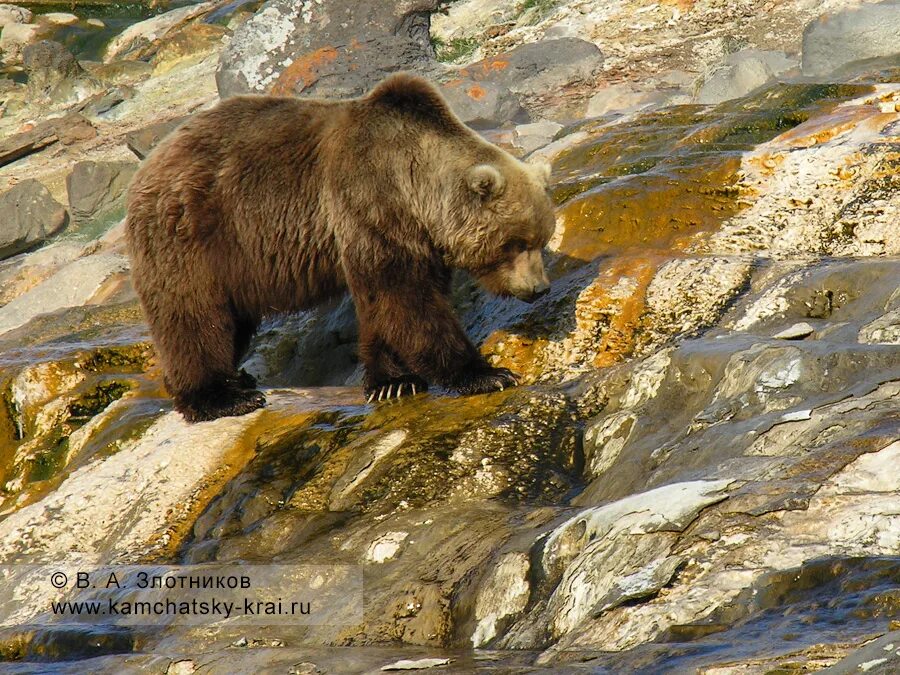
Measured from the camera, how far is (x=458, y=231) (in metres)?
7.11

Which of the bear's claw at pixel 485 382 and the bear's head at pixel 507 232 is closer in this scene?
the bear's claw at pixel 485 382

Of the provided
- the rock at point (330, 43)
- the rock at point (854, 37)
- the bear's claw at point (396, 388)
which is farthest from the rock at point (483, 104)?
the bear's claw at point (396, 388)

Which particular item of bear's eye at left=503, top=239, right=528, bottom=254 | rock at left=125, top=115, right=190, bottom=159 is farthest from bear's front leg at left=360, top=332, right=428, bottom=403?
rock at left=125, top=115, right=190, bottom=159

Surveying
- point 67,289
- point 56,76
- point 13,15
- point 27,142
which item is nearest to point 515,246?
point 67,289

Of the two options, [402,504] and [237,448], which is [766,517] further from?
[237,448]

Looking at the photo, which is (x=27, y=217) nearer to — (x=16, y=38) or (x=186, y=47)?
(x=186, y=47)

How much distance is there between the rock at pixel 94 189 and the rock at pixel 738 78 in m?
10.6

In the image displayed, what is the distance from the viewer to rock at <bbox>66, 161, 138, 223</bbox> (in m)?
19.6

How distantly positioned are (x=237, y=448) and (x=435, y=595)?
2.65 metres

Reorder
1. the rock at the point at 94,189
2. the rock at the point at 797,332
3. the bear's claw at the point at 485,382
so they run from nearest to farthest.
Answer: the rock at the point at 797,332 < the bear's claw at the point at 485,382 < the rock at the point at 94,189

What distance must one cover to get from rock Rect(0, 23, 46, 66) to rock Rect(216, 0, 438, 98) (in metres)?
12.7

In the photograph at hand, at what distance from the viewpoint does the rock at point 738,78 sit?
40.8 feet

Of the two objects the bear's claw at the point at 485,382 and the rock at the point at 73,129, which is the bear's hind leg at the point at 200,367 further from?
the rock at the point at 73,129

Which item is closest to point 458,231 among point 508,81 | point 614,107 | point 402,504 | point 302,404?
point 302,404
